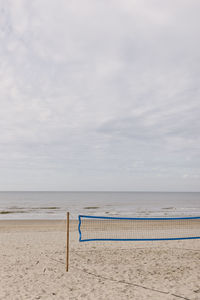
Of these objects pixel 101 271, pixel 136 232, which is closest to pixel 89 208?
pixel 136 232

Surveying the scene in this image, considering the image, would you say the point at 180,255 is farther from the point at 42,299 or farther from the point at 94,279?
the point at 42,299

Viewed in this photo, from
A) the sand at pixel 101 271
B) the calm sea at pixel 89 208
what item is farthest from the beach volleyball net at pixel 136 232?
the calm sea at pixel 89 208

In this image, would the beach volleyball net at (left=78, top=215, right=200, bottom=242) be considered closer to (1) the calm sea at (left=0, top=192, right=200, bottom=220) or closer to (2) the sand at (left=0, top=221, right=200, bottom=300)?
(2) the sand at (left=0, top=221, right=200, bottom=300)

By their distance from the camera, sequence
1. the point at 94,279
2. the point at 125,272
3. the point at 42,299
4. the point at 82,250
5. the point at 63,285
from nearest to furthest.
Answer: the point at 42,299
the point at 63,285
the point at 94,279
the point at 125,272
the point at 82,250

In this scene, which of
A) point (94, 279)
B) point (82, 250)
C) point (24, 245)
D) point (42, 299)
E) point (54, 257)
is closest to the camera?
point (42, 299)

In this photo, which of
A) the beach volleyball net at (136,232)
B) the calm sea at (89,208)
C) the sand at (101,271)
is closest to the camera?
the sand at (101,271)

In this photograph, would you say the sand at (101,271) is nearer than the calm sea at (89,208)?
Yes

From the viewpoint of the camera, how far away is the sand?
22.7ft

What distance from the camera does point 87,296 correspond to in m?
6.68

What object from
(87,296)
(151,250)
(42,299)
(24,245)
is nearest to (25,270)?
(42,299)

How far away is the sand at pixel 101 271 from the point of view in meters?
6.93

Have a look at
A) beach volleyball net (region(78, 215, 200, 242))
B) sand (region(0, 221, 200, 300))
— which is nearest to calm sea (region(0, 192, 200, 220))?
beach volleyball net (region(78, 215, 200, 242))

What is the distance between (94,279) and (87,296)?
126cm

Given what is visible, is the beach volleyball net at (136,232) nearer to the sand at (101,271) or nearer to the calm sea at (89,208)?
the sand at (101,271)
